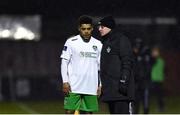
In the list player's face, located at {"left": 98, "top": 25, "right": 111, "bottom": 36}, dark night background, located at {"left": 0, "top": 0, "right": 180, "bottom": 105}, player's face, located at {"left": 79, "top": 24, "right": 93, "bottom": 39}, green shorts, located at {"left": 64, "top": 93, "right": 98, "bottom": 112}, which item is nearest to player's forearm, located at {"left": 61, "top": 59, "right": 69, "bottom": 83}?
green shorts, located at {"left": 64, "top": 93, "right": 98, "bottom": 112}

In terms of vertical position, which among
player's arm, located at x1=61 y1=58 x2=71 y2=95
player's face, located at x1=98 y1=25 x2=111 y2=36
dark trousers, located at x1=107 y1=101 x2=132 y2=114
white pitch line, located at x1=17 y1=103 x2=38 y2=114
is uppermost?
player's face, located at x1=98 y1=25 x2=111 y2=36

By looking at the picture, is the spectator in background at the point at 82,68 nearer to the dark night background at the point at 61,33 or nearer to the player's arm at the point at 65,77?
the player's arm at the point at 65,77

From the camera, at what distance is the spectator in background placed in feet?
37.0

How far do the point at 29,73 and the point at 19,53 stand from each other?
812 mm

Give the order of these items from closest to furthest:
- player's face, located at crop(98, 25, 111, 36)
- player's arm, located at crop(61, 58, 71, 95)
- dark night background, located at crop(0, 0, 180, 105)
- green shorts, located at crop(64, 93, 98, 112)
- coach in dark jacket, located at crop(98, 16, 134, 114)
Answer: coach in dark jacket, located at crop(98, 16, 134, 114)
player's face, located at crop(98, 25, 111, 36)
player's arm, located at crop(61, 58, 71, 95)
green shorts, located at crop(64, 93, 98, 112)
dark night background, located at crop(0, 0, 180, 105)

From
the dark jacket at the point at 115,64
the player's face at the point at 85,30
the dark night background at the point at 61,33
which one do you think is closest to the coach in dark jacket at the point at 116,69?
the dark jacket at the point at 115,64

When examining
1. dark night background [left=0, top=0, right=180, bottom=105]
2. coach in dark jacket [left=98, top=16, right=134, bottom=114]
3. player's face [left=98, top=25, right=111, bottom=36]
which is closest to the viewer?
coach in dark jacket [left=98, top=16, right=134, bottom=114]

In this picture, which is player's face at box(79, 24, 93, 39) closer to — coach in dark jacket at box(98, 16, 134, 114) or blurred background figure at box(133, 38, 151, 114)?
coach in dark jacket at box(98, 16, 134, 114)

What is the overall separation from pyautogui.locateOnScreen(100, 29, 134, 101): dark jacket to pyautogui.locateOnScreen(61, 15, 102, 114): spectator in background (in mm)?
385

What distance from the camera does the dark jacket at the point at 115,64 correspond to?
10.6m

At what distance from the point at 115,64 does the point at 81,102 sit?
40.0 inches

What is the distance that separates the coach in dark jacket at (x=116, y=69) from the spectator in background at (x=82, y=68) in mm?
364

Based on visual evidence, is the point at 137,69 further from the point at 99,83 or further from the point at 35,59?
the point at 35,59

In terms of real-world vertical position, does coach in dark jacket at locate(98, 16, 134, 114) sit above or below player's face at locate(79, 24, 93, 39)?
below
